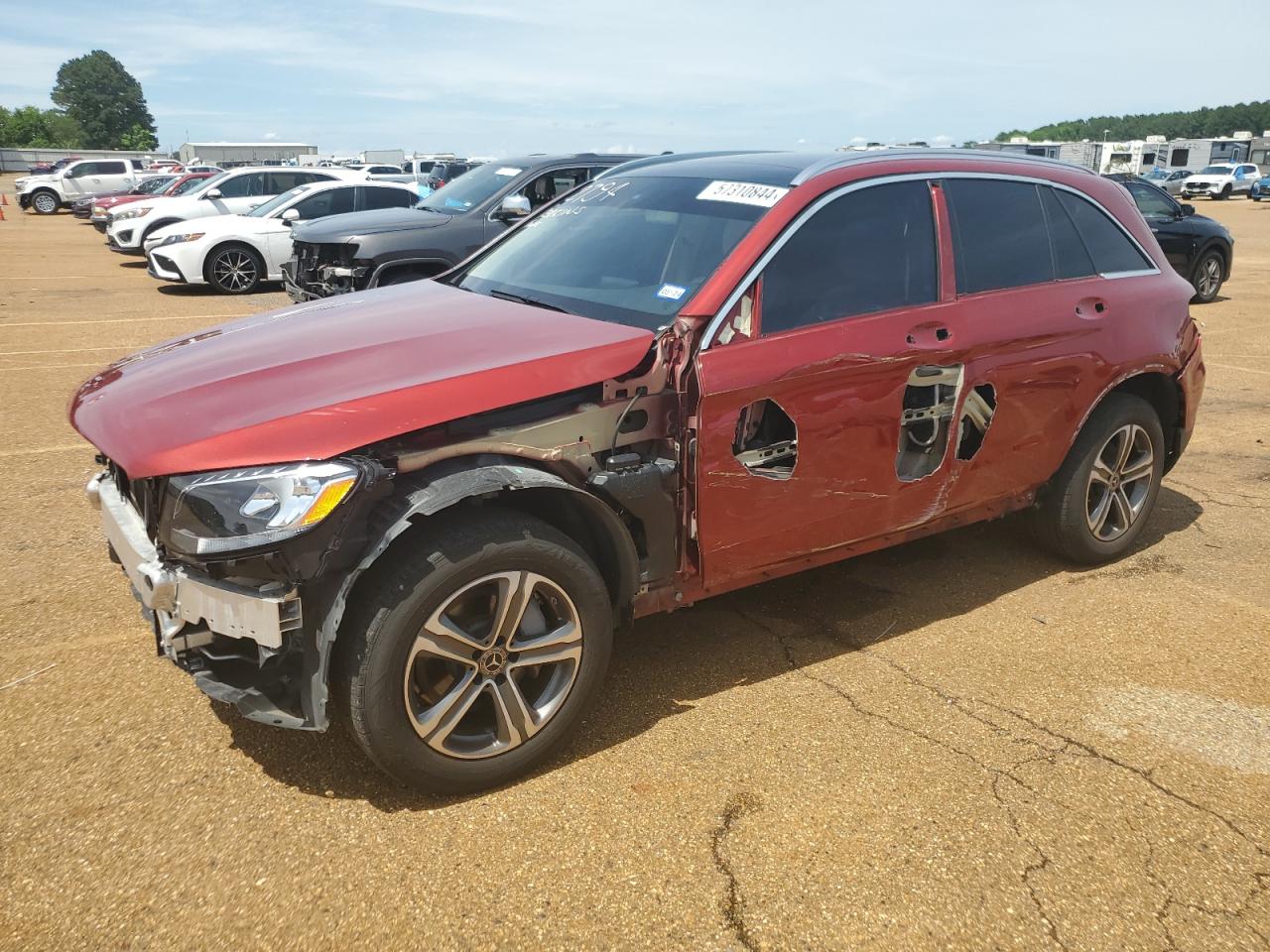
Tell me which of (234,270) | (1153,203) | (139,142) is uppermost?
(139,142)

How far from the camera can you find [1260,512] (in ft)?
17.8

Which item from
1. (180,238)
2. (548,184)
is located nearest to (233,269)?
(180,238)

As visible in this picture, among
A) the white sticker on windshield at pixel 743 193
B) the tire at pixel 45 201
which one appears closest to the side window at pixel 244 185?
the white sticker on windshield at pixel 743 193

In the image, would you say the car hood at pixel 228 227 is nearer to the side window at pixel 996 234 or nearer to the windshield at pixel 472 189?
the windshield at pixel 472 189

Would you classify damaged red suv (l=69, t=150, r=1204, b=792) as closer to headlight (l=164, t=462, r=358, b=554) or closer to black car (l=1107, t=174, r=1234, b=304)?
headlight (l=164, t=462, r=358, b=554)

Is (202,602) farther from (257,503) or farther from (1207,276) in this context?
(1207,276)

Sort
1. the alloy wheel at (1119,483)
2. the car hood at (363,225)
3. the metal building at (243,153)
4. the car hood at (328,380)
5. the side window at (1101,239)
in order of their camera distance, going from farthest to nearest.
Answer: the metal building at (243,153) < the car hood at (363,225) < the alloy wheel at (1119,483) < the side window at (1101,239) < the car hood at (328,380)

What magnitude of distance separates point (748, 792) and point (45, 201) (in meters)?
41.6

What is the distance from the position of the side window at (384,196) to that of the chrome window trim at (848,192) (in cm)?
1188

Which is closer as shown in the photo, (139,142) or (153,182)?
(153,182)

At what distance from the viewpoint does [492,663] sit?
2.84 m

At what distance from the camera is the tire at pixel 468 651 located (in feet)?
8.65

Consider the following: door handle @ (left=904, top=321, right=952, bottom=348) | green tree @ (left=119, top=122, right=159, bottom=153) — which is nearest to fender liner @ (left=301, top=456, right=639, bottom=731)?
door handle @ (left=904, top=321, right=952, bottom=348)

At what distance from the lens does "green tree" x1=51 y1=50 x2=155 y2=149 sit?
5924 inches
